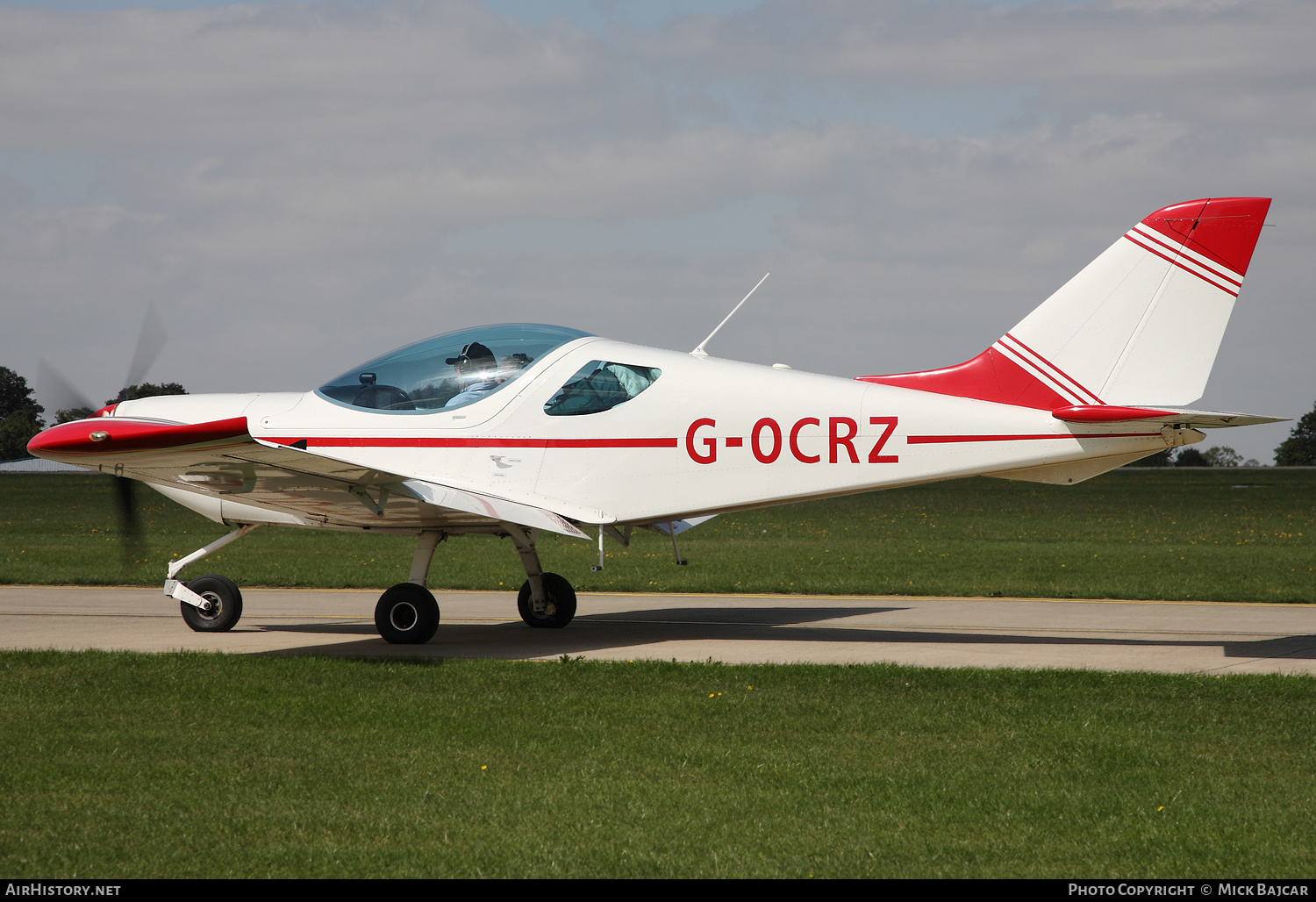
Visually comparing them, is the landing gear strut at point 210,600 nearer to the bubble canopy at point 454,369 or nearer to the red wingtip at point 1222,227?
the bubble canopy at point 454,369

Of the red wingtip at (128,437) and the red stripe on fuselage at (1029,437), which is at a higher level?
the red wingtip at (128,437)

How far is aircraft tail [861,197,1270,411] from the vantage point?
10539 millimetres

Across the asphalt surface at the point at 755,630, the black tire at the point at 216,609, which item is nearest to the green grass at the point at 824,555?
the asphalt surface at the point at 755,630

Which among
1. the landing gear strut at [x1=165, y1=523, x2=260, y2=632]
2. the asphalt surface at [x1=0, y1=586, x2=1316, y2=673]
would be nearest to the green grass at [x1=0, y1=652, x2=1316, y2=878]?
the asphalt surface at [x1=0, y1=586, x2=1316, y2=673]

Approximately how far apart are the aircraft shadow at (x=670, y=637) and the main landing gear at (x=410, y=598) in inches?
7.0

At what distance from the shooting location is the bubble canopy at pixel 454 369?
38.7 feet

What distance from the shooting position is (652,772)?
6.76 metres

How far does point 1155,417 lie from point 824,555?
12566 mm

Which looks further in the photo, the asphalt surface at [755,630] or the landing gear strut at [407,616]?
the landing gear strut at [407,616]

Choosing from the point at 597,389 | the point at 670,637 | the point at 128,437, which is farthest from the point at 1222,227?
the point at 128,437

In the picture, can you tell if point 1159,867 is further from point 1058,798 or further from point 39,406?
point 39,406

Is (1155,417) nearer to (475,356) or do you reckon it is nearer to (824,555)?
(475,356)

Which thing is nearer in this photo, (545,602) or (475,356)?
(475,356)
